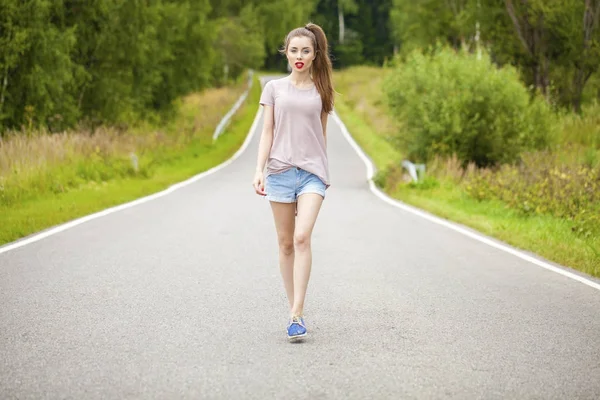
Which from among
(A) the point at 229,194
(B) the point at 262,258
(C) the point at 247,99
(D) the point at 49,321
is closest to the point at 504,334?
(D) the point at 49,321

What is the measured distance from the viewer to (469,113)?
72.0ft

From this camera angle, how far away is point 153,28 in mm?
32812

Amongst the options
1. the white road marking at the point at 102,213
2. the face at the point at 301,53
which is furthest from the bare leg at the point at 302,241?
the white road marking at the point at 102,213

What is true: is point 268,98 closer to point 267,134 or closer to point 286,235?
point 267,134

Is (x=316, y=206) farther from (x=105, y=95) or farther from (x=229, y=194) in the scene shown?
(x=105, y=95)

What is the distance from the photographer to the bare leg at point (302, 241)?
6.39m

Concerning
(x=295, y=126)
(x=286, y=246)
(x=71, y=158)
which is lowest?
(x=71, y=158)

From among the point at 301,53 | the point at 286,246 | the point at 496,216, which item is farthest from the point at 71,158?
the point at 301,53

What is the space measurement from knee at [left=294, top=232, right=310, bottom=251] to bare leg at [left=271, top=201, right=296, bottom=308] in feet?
0.66

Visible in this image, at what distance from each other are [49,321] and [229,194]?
12.0 metres

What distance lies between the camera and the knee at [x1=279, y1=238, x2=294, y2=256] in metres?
6.72

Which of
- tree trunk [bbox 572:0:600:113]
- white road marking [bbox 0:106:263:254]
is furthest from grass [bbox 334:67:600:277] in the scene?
white road marking [bbox 0:106:263:254]

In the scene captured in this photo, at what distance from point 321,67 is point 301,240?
1.24 metres

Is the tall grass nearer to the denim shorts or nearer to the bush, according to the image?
the bush
